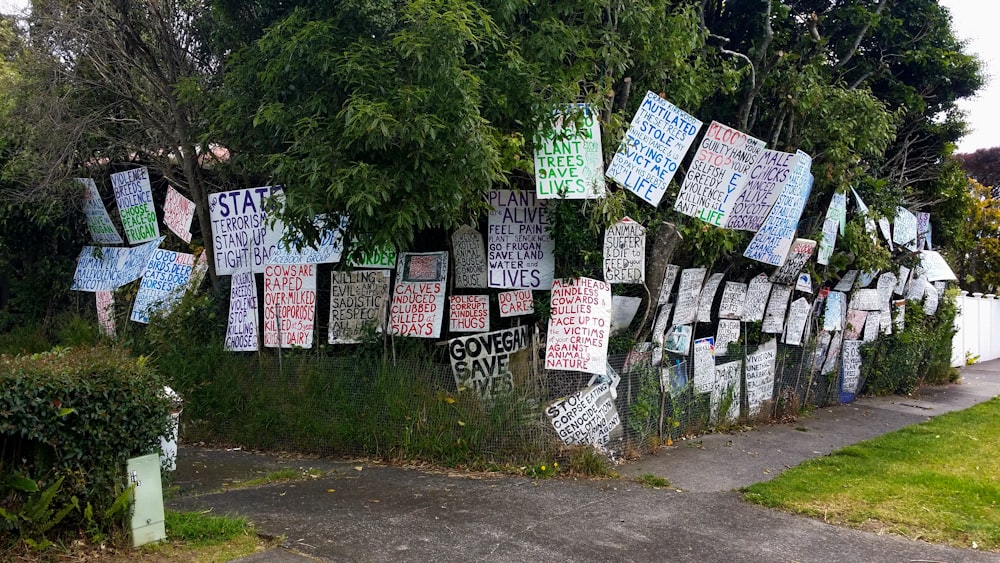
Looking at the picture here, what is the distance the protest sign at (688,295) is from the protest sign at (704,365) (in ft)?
1.12

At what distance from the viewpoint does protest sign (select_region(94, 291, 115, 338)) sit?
1205cm

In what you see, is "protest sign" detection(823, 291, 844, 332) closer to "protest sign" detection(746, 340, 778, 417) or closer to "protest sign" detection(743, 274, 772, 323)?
"protest sign" detection(746, 340, 778, 417)

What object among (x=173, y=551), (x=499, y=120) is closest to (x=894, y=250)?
(x=499, y=120)

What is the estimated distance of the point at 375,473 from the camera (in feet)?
26.6

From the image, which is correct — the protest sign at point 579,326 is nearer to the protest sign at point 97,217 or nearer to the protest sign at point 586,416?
the protest sign at point 586,416

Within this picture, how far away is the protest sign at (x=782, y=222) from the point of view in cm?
1045

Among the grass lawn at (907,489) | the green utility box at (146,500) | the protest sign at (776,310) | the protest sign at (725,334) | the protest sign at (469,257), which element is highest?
the protest sign at (469,257)

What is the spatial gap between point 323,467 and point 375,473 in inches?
27.0

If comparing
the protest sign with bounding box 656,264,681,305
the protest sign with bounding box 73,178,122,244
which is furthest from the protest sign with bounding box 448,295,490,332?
the protest sign with bounding box 73,178,122,244

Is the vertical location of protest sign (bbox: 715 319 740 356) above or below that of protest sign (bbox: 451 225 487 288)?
below

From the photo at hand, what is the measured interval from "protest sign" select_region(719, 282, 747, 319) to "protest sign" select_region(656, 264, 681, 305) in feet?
4.24

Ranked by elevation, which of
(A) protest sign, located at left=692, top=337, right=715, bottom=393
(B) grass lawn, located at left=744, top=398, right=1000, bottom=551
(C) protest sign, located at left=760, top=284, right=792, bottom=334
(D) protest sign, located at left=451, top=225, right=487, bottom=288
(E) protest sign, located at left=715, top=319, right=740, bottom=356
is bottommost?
(B) grass lawn, located at left=744, top=398, right=1000, bottom=551

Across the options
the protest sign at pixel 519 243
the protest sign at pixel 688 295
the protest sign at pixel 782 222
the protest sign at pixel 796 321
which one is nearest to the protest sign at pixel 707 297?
the protest sign at pixel 688 295

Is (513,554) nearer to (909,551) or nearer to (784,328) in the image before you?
(909,551)
